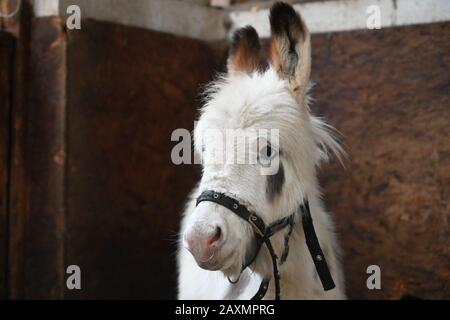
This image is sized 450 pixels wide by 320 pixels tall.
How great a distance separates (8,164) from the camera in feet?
12.9

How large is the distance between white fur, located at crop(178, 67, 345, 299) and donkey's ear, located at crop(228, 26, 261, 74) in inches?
4.8

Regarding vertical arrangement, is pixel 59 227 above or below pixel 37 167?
below

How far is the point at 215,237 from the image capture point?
2531 mm

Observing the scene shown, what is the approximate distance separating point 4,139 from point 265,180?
1956 millimetres

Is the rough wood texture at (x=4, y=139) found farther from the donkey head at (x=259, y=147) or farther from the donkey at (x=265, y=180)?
the donkey head at (x=259, y=147)

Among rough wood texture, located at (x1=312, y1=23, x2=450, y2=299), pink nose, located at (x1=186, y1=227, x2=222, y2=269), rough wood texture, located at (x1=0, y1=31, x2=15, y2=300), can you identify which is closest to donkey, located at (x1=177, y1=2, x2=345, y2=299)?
pink nose, located at (x1=186, y1=227, x2=222, y2=269)

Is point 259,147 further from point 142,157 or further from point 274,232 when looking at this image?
point 142,157

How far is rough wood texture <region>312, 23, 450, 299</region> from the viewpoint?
12.6ft

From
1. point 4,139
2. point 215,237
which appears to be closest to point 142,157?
point 4,139
